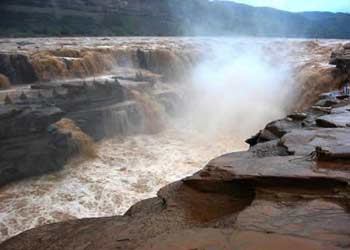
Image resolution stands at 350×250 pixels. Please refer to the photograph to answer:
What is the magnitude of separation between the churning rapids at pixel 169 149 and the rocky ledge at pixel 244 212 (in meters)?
3.90

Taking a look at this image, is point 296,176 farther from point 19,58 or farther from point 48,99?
point 19,58

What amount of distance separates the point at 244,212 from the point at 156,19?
156 ft

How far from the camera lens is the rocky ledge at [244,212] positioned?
234 centimetres

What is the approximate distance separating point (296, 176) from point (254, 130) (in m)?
9.77

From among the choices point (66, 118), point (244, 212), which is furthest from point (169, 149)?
point (244, 212)

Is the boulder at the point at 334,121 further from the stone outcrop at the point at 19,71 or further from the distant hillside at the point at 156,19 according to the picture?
the distant hillside at the point at 156,19

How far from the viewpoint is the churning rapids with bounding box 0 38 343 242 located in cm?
731

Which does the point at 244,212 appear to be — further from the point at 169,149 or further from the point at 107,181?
the point at 169,149

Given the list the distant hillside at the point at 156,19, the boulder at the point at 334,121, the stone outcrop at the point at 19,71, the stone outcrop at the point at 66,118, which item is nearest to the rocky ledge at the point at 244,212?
the boulder at the point at 334,121

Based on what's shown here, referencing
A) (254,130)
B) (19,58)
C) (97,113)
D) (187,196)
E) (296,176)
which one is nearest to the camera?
(296,176)

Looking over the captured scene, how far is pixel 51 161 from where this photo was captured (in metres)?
9.24

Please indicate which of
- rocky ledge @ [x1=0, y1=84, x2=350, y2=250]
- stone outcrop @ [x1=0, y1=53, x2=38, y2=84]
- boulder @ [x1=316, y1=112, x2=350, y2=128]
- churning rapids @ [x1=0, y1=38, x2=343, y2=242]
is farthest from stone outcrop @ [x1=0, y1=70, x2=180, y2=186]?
boulder @ [x1=316, y1=112, x2=350, y2=128]

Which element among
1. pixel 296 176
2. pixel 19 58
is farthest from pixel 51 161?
pixel 296 176

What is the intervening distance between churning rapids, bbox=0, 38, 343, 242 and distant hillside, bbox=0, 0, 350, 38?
20.8 m
